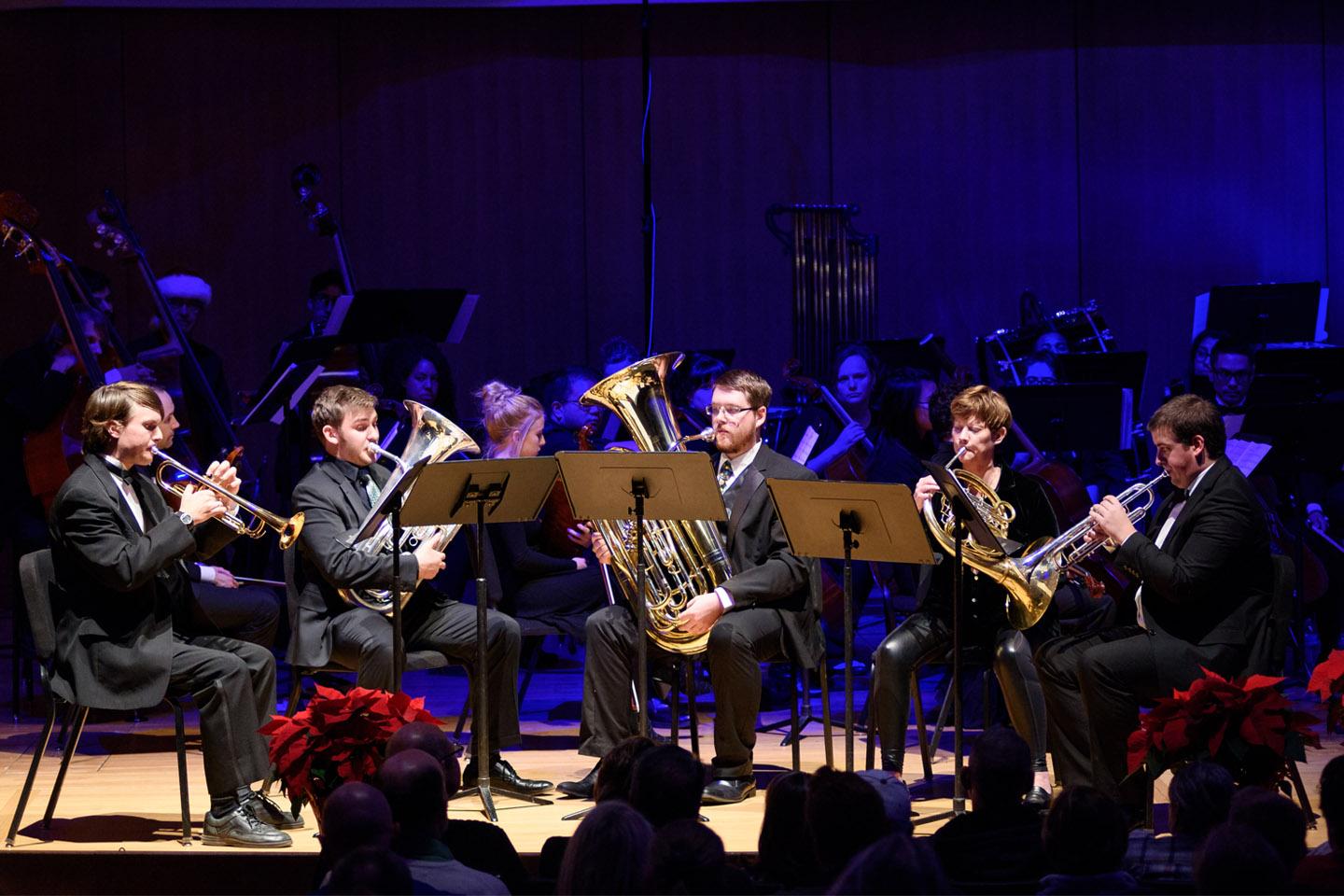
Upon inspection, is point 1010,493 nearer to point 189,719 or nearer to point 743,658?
point 743,658

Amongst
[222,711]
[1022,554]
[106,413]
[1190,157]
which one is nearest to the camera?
[222,711]

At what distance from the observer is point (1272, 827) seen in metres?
2.97

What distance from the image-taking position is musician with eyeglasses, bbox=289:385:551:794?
4930 millimetres

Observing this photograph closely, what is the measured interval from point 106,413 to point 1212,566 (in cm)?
318

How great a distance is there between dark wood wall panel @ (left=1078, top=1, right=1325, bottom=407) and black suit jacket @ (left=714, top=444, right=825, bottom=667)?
5.37 metres

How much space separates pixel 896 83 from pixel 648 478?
6.04m

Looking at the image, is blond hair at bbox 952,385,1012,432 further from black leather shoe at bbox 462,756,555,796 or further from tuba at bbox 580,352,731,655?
black leather shoe at bbox 462,756,555,796

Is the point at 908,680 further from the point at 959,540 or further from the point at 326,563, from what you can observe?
the point at 326,563

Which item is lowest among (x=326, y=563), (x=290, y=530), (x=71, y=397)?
(x=326, y=563)

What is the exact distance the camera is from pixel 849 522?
446 cm

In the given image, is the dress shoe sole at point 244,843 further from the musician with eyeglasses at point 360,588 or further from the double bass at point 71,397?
the double bass at point 71,397

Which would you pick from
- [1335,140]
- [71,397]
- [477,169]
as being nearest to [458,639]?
[71,397]

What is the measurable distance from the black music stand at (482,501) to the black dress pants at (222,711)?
2.08 ft

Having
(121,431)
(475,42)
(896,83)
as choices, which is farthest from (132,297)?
(121,431)
